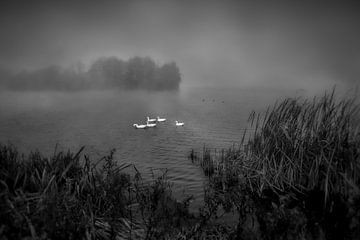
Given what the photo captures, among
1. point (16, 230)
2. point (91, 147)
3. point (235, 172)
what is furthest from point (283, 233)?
point (91, 147)

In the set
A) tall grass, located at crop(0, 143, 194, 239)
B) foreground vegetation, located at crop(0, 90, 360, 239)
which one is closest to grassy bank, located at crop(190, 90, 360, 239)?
foreground vegetation, located at crop(0, 90, 360, 239)

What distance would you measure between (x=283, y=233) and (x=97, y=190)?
4.15 metres

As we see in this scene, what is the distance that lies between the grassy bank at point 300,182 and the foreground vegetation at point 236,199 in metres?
0.02

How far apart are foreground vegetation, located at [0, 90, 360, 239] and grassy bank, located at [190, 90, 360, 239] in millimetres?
19

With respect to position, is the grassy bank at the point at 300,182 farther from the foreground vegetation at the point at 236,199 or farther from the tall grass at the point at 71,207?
the tall grass at the point at 71,207

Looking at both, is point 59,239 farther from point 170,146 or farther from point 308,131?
point 170,146

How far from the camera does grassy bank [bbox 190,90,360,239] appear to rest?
470 centimetres

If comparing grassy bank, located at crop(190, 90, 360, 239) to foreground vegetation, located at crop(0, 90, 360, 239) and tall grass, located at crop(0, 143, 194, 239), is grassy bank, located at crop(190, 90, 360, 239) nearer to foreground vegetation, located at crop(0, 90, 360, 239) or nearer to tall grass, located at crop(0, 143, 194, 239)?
foreground vegetation, located at crop(0, 90, 360, 239)

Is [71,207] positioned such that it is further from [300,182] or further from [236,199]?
[300,182]

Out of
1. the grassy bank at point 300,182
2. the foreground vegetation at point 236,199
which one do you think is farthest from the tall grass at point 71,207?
the grassy bank at point 300,182

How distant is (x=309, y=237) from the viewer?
185 inches

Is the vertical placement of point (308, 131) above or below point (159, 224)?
above

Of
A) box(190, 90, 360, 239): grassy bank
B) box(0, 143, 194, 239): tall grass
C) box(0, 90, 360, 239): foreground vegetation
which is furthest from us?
box(190, 90, 360, 239): grassy bank

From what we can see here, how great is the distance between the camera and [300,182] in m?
5.87
